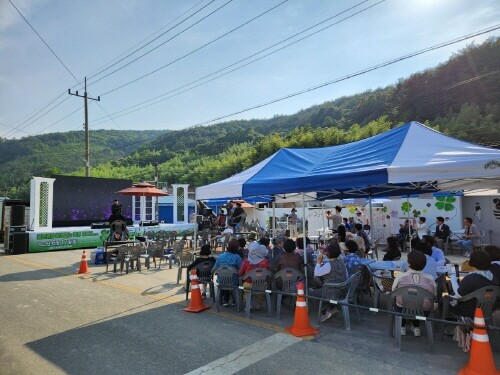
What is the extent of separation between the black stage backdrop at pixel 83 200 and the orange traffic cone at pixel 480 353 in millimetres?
19424

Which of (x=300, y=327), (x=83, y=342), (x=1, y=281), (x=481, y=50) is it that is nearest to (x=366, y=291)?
(x=300, y=327)

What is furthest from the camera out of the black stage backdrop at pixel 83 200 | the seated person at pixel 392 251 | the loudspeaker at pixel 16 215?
the black stage backdrop at pixel 83 200

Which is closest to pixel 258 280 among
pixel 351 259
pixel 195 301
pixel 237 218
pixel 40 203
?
pixel 195 301

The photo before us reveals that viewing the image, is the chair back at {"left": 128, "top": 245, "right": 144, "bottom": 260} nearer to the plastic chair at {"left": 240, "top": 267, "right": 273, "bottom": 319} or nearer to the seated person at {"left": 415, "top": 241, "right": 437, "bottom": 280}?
the plastic chair at {"left": 240, "top": 267, "right": 273, "bottom": 319}

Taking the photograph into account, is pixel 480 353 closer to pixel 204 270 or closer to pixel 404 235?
pixel 204 270

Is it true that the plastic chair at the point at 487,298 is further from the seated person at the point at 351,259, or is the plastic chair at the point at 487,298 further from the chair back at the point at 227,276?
the chair back at the point at 227,276

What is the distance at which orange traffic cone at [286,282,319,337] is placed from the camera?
15.2ft

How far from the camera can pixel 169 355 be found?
13.4 feet

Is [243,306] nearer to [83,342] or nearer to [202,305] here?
[202,305]

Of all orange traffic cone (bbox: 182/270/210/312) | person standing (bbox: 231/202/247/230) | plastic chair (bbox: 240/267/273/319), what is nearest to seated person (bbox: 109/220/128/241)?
A: person standing (bbox: 231/202/247/230)

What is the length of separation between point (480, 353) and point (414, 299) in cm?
89

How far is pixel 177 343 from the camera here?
4434mm

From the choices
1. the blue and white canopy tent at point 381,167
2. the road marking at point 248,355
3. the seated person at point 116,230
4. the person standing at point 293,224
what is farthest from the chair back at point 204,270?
the person standing at point 293,224

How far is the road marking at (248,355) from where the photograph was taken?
3.68m
